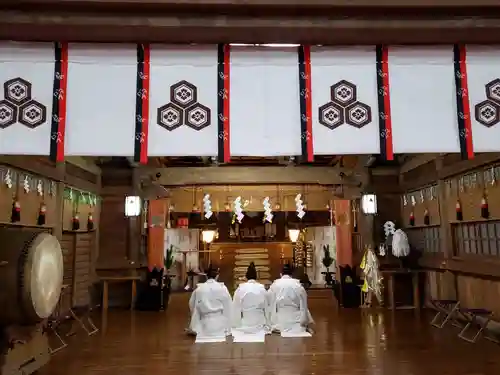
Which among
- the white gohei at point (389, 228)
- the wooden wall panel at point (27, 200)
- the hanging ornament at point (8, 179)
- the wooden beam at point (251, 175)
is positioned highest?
the wooden beam at point (251, 175)

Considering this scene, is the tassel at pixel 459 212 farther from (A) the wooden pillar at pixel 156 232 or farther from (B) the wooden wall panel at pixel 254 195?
(A) the wooden pillar at pixel 156 232

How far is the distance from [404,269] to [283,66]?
25.6 ft

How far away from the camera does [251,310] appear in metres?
6.84

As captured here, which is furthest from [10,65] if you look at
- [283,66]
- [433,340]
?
[433,340]

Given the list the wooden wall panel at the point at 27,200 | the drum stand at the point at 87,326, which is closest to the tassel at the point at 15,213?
the wooden wall panel at the point at 27,200

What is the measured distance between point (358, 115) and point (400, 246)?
25.0 ft

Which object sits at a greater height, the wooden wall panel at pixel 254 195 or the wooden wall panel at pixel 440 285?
→ the wooden wall panel at pixel 254 195

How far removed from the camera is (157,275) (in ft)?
31.3

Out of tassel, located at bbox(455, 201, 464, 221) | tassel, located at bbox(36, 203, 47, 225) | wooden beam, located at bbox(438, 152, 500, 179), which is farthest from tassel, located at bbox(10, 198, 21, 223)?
tassel, located at bbox(455, 201, 464, 221)

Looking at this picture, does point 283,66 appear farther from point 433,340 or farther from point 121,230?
point 121,230

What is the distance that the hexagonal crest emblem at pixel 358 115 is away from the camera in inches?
95.9

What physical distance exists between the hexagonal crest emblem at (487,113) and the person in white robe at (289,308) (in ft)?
16.4

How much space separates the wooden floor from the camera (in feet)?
15.6

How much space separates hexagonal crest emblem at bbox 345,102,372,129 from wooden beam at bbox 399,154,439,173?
22.4ft
